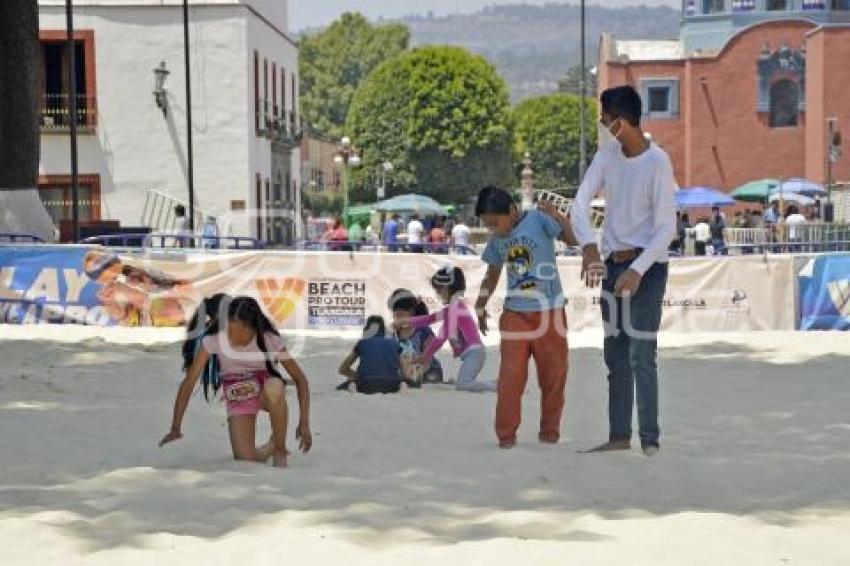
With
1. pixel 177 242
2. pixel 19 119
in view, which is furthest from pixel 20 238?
pixel 177 242

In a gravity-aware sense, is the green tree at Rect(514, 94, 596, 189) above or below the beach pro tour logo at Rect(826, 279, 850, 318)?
above

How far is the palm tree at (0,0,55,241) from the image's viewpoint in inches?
792

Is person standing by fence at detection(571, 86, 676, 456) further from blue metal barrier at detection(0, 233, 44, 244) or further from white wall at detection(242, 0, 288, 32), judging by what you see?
white wall at detection(242, 0, 288, 32)

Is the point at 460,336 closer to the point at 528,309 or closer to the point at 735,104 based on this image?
the point at 528,309

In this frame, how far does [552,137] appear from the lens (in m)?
102

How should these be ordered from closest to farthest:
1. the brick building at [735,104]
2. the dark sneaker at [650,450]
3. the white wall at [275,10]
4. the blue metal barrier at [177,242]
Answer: the dark sneaker at [650,450], the blue metal barrier at [177,242], the white wall at [275,10], the brick building at [735,104]

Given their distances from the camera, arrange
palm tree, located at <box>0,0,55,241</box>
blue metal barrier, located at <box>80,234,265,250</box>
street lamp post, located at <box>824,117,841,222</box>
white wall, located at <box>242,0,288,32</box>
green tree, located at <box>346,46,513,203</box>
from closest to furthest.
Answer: palm tree, located at <box>0,0,55,241</box> → blue metal barrier, located at <box>80,234,265,250</box> → street lamp post, located at <box>824,117,841,222</box> → white wall, located at <box>242,0,288,32</box> → green tree, located at <box>346,46,513,203</box>

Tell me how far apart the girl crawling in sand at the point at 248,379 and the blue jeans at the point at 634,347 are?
1.74 meters

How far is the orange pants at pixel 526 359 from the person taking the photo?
8055mm

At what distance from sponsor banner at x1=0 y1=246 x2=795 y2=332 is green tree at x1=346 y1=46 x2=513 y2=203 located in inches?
2417

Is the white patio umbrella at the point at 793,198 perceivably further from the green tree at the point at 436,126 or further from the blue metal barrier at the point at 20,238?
the green tree at the point at 436,126

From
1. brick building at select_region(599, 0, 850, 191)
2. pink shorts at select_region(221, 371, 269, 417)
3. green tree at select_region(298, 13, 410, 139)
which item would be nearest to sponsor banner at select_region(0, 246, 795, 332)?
pink shorts at select_region(221, 371, 269, 417)

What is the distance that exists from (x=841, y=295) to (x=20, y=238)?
38.9ft

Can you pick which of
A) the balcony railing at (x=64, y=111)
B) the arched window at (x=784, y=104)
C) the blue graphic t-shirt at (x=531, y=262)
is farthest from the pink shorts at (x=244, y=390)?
the arched window at (x=784, y=104)
